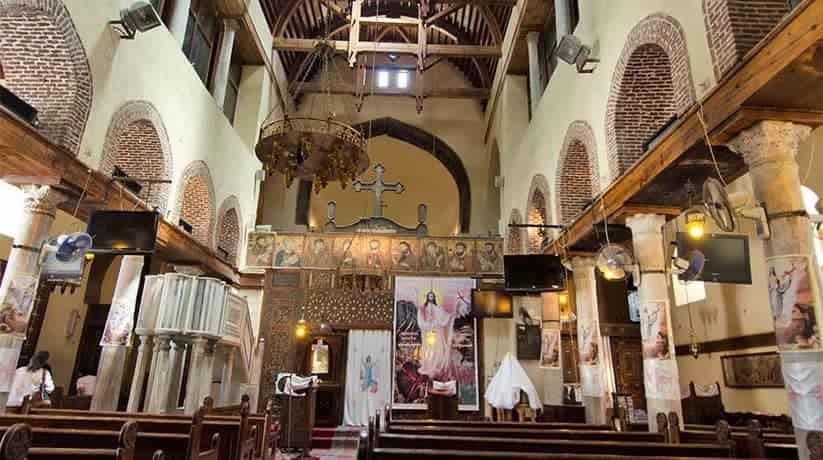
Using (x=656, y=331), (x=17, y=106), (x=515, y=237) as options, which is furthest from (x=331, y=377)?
(x=17, y=106)

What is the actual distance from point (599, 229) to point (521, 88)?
789 cm

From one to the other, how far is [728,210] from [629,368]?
401 inches

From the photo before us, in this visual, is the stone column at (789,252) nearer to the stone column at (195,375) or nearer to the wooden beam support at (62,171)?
the wooden beam support at (62,171)

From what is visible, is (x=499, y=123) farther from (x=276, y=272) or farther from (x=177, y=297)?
(x=177, y=297)

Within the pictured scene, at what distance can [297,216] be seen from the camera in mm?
18047

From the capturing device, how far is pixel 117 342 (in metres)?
8.84

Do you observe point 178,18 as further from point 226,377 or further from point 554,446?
point 554,446

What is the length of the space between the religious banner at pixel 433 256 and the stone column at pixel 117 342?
764 centimetres

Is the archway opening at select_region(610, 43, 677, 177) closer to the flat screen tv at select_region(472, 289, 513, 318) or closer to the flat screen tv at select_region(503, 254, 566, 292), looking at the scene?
the flat screen tv at select_region(503, 254, 566, 292)

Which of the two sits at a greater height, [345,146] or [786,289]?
[345,146]

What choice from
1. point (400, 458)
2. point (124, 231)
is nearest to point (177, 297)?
point (124, 231)

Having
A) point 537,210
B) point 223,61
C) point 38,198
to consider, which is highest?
point 223,61

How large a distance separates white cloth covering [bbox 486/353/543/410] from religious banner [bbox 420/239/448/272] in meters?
4.74

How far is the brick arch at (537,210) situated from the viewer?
11.2 metres
